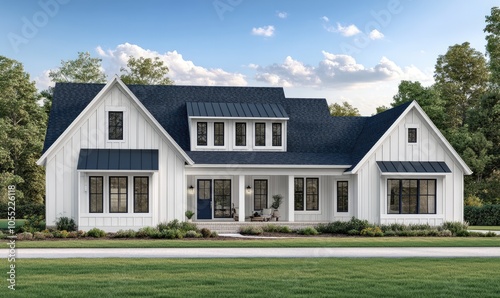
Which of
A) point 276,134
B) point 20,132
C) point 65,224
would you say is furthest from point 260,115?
point 20,132

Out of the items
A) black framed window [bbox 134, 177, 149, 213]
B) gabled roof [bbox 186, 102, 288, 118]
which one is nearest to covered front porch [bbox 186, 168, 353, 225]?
black framed window [bbox 134, 177, 149, 213]

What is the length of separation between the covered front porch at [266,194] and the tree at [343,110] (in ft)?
97.8

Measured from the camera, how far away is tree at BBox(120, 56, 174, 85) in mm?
54406

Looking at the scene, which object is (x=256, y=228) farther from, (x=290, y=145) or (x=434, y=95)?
(x=434, y=95)

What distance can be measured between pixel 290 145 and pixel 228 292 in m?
22.1

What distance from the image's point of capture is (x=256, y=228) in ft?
90.3

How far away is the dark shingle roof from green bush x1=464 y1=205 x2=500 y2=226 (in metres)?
9.40

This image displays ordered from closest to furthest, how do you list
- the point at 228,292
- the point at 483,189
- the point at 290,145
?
the point at 228,292, the point at 290,145, the point at 483,189

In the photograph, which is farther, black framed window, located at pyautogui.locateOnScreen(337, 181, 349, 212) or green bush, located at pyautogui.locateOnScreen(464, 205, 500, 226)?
green bush, located at pyautogui.locateOnScreen(464, 205, 500, 226)

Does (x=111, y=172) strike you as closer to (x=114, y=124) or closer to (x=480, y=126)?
(x=114, y=124)

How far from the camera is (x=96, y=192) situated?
27.7m

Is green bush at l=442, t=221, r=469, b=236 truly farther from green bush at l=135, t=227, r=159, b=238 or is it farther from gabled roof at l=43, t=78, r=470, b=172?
green bush at l=135, t=227, r=159, b=238

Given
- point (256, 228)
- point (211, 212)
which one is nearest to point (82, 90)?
point (211, 212)

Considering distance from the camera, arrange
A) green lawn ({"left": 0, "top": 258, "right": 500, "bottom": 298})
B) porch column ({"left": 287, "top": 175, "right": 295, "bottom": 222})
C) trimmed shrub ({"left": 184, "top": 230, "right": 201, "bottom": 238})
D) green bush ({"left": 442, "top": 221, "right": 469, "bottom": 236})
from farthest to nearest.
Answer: porch column ({"left": 287, "top": 175, "right": 295, "bottom": 222}) → green bush ({"left": 442, "top": 221, "right": 469, "bottom": 236}) → trimmed shrub ({"left": 184, "top": 230, "right": 201, "bottom": 238}) → green lawn ({"left": 0, "top": 258, "right": 500, "bottom": 298})
